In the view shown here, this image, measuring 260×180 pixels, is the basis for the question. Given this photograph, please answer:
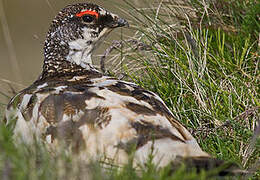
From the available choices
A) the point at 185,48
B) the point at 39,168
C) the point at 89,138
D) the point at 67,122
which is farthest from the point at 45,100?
the point at 185,48

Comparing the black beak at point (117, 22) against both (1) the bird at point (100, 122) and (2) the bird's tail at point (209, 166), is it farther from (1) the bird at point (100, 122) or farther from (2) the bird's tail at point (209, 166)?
(2) the bird's tail at point (209, 166)

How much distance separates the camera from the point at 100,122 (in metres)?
2.66

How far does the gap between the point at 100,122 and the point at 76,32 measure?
1.44 meters

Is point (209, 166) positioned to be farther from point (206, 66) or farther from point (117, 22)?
point (117, 22)

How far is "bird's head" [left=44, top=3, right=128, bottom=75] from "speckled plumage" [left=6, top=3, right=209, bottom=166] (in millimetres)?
372

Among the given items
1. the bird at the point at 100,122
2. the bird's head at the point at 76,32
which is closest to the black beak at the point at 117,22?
the bird's head at the point at 76,32

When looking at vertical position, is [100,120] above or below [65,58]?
below

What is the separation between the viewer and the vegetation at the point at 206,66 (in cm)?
326

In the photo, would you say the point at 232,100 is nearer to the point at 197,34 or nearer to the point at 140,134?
the point at 197,34

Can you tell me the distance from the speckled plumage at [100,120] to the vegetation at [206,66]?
18.4 inches

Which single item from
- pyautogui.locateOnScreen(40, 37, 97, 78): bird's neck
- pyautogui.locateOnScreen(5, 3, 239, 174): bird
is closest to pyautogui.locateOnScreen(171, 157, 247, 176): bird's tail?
pyautogui.locateOnScreen(5, 3, 239, 174): bird

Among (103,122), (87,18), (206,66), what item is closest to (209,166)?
(103,122)

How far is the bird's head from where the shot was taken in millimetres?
3898

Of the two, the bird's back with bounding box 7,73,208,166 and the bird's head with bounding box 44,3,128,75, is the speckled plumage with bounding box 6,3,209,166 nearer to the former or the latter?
the bird's back with bounding box 7,73,208,166
